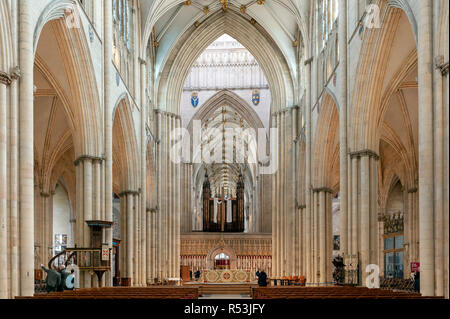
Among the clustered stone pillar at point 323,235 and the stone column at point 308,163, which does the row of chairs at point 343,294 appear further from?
the stone column at point 308,163

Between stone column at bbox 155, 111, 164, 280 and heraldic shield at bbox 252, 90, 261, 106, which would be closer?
stone column at bbox 155, 111, 164, 280

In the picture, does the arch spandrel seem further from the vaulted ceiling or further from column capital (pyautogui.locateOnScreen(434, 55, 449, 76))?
column capital (pyautogui.locateOnScreen(434, 55, 449, 76))

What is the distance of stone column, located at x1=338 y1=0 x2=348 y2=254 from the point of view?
20828mm

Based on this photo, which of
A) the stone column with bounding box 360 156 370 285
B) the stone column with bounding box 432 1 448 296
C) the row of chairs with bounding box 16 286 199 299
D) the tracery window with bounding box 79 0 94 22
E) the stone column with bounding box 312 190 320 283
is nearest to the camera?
the row of chairs with bounding box 16 286 199 299

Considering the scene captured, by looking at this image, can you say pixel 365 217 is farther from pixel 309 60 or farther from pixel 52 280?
pixel 309 60

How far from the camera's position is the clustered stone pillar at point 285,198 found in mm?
35500

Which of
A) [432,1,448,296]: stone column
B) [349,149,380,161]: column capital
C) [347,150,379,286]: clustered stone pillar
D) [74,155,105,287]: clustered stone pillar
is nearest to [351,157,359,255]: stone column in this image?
[347,150,379,286]: clustered stone pillar

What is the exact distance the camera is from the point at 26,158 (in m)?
13.0

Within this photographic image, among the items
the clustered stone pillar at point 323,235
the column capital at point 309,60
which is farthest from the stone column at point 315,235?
the column capital at point 309,60

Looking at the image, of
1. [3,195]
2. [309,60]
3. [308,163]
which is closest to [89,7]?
[3,195]

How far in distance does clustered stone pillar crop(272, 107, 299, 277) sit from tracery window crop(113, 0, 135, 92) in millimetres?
11909

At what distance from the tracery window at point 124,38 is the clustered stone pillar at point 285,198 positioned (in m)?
11.9

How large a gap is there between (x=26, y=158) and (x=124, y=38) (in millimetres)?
14227
